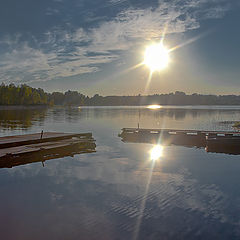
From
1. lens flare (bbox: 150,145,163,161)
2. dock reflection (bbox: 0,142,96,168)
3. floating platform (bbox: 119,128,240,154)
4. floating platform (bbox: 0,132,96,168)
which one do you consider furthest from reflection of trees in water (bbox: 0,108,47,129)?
lens flare (bbox: 150,145,163,161)

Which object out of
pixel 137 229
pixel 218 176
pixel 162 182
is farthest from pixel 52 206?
pixel 218 176

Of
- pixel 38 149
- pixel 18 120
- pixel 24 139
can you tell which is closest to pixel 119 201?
pixel 38 149

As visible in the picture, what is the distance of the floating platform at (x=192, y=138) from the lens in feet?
115

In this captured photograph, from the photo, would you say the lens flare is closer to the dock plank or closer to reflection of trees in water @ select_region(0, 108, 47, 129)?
the dock plank

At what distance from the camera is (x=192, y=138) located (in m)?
40.5

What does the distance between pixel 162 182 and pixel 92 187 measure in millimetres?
5209

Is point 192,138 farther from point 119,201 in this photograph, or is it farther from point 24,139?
point 119,201

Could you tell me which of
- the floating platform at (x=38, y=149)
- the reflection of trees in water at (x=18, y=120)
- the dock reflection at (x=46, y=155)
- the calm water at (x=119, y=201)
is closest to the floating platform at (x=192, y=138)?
the calm water at (x=119, y=201)

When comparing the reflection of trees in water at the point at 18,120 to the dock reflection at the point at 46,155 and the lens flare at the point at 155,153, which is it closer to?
the dock reflection at the point at 46,155

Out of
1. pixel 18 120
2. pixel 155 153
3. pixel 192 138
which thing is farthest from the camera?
pixel 18 120

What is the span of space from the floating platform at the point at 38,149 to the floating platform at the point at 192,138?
11.9m

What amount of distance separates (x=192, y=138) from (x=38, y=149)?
25463 millimetres

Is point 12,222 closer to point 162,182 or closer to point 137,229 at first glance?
point 137,229

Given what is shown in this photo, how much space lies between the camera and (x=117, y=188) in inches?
650
